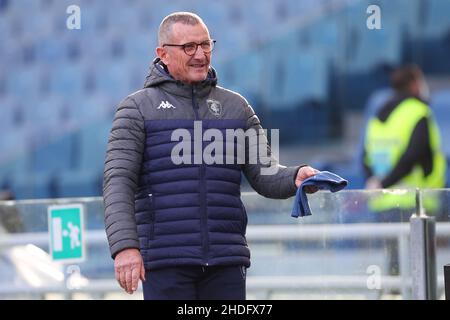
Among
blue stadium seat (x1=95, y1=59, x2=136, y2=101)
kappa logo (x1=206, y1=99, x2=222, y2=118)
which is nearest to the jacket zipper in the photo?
kappa logo (x1=206, y1=99, x2=222, y2=118)

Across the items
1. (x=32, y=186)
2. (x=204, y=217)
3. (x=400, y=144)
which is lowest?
(x=204, y=217)

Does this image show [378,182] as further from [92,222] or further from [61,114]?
[61,114]

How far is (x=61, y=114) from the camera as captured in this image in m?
11.2

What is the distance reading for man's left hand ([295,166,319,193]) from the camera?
12.0 ft

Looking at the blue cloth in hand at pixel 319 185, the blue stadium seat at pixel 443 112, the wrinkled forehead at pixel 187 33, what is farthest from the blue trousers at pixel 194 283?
the blue stadium seat at pixel 443 112

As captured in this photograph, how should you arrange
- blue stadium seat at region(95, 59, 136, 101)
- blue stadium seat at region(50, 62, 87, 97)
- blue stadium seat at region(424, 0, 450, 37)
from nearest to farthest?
blue stadium seat at region(424, 0, 450, 37) < blue stadium seat at region(95, 59, 136, 101) < blue stadium seat at region(50, 62, 87, 97)

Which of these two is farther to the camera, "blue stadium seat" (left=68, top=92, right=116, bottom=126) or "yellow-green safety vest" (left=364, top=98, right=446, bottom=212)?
"blue stadium seat" (left=68, top=92, right=116, bottom=126)

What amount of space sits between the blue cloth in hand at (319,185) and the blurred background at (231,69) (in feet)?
18.4

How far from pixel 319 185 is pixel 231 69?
711 cm

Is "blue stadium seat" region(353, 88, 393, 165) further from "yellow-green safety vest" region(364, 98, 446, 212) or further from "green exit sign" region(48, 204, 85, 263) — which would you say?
"green exit sign" region(48, 204, 85, 263)

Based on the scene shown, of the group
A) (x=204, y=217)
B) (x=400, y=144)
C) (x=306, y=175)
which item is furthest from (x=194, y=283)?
(x=400, y=144)

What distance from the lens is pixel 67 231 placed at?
5.83m

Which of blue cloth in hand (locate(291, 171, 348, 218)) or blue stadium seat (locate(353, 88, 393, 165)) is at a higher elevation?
blue stadium seat (locate(353, 88, 393, 165))

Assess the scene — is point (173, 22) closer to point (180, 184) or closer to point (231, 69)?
point (180, 184)
